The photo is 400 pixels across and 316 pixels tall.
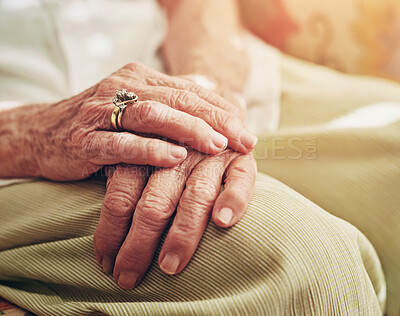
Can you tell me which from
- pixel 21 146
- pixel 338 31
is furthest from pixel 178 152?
pixel 338 31

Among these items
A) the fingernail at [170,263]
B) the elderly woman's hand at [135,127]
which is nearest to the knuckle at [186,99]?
the elderly woman's hand at [135,127]

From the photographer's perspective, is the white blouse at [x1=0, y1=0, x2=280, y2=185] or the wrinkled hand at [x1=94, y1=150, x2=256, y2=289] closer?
the wrinkled hand at [x1=94, y1=150, x2=256, y2=289]

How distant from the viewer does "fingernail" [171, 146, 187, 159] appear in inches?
21.7

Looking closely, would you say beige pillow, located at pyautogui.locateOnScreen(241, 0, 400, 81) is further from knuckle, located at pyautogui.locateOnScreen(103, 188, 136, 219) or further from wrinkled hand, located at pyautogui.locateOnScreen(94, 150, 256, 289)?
knuckle, located at pyautogui.locateOnScreen(103, 188, 136, 219)

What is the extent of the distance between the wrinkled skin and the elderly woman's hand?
1.1 inches

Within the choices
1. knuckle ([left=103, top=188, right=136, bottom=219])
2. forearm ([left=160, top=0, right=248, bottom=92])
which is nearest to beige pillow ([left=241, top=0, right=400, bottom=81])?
forearm ([left=160, top=0, right=248, bottom=92])

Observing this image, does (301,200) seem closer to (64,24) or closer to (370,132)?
(370,132)

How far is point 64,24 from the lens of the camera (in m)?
0.94

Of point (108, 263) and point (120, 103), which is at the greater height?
point (120, 103)

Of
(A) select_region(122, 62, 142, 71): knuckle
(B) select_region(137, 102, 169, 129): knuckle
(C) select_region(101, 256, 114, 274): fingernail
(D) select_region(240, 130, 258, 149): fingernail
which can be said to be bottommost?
(C) select_region(101, 256, 114, 274): fingernail

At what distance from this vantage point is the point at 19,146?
70 cm

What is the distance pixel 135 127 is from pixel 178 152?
3.4 inches

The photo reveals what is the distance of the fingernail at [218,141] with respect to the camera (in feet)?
1.87

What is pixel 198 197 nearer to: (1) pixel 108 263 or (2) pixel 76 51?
(1) pixel 108 263
